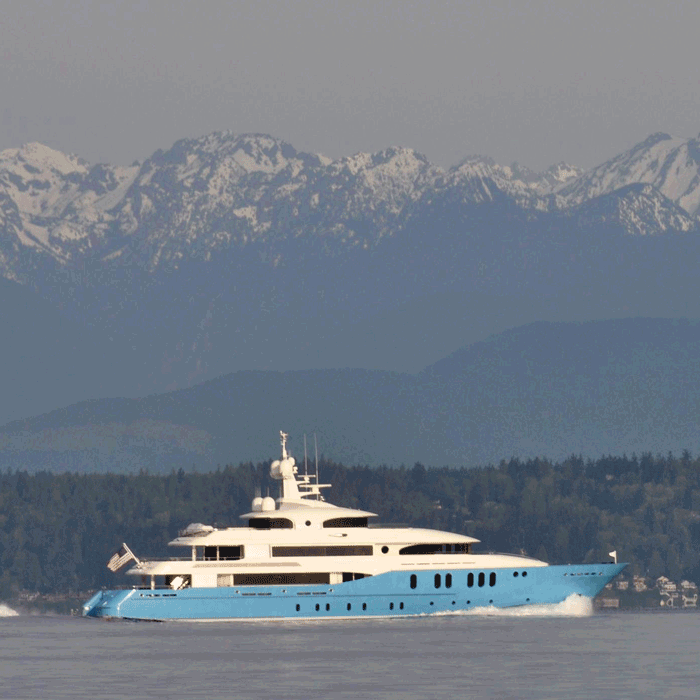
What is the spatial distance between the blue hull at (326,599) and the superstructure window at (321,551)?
5.88 feet

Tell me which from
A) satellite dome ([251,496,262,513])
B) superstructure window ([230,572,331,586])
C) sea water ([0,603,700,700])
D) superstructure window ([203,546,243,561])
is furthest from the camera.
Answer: satellite dome ([251,496,262,513])

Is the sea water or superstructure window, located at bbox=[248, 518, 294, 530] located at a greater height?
superstructure window, located at bbox=[248, 518, 294, 530]

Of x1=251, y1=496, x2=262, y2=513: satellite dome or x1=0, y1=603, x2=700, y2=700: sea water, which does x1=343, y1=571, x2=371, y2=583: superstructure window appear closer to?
x1=0, y1=603, x2=700, y2=700: sea water

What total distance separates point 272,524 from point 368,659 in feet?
106

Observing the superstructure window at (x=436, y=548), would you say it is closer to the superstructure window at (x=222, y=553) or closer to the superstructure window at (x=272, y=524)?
the superstructure window at (x=272, y=524)

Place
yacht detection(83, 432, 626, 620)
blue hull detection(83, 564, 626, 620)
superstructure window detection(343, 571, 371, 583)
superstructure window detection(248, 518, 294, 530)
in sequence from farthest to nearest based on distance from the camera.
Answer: superstructure window detection(248, 518, 294, 530) < superstructure window detection(343, 571, 371, 583) < yacht detection(83, 432, 626, 620) < blue hull detection(83, 564, 626, 620)

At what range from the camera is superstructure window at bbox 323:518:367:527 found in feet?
445

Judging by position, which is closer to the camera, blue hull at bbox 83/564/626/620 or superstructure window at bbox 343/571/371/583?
blue hull at bbox 83/564/626/620

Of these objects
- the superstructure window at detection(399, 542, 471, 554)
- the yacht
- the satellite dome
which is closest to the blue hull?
the yacht

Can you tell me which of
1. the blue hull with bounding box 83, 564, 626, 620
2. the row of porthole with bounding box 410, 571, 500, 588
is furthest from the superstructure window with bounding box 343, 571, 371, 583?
the row of porthole with bounding box 410, 571, 500, 588

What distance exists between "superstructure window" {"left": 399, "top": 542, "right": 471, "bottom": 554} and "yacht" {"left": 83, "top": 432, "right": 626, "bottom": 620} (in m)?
0.12

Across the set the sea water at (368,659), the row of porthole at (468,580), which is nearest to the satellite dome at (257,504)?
the sea water at (368,659)

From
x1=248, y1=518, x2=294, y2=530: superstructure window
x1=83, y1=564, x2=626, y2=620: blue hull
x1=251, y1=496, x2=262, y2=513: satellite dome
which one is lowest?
x1=83, y1=564, x2=626, y2=620: blue hull

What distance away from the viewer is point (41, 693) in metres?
89.3
